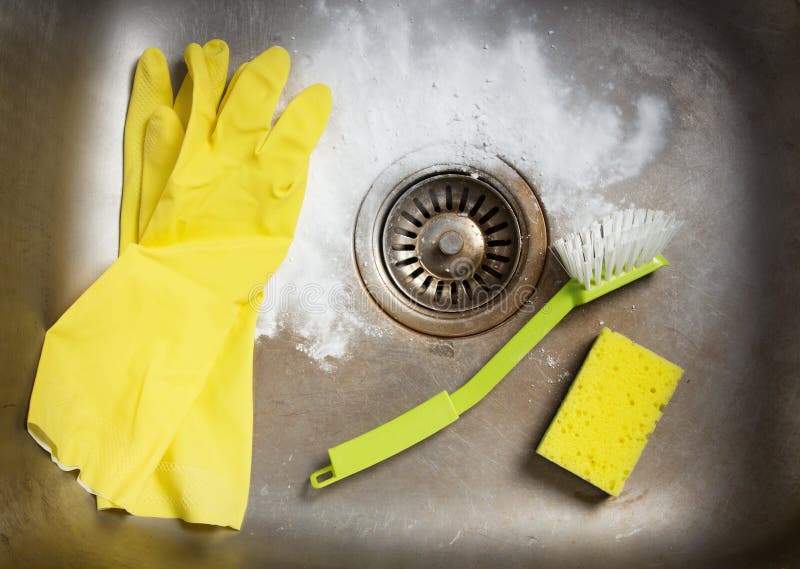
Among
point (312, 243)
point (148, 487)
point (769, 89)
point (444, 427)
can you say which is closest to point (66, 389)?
point (148, 487)

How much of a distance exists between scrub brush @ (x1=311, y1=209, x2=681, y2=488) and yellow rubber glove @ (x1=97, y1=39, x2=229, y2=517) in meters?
0.20

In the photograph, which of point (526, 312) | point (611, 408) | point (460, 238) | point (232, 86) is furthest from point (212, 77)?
point (611, 408)

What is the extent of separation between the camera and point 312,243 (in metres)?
0.75

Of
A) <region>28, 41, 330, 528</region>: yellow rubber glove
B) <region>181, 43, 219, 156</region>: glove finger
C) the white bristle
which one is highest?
the white bristle

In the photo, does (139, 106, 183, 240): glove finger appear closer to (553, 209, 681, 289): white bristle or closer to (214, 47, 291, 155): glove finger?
(214, 47, 291, 155): glove finger

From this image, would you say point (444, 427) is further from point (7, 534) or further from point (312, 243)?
point (7, 534)

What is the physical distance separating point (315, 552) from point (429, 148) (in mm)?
488

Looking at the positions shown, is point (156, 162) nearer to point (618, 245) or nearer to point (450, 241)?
point (450, 241)

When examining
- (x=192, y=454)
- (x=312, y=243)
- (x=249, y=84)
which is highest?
(x=249, y=84)

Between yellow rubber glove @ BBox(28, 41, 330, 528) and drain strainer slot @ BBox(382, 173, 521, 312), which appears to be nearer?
yellow rubber glove @ BBox(28, 41, 330, 528)

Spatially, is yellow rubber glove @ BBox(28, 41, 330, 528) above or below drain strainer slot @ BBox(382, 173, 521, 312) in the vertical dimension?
below

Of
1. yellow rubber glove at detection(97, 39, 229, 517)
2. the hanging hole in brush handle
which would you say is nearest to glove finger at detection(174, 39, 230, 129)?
yellow rubber glove at detection(97, 39, 229, 517)

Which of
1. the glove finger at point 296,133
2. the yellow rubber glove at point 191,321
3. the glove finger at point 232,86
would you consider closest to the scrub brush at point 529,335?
the yellow rubber glove at point 191,321

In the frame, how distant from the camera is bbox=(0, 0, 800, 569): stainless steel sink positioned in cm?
71
